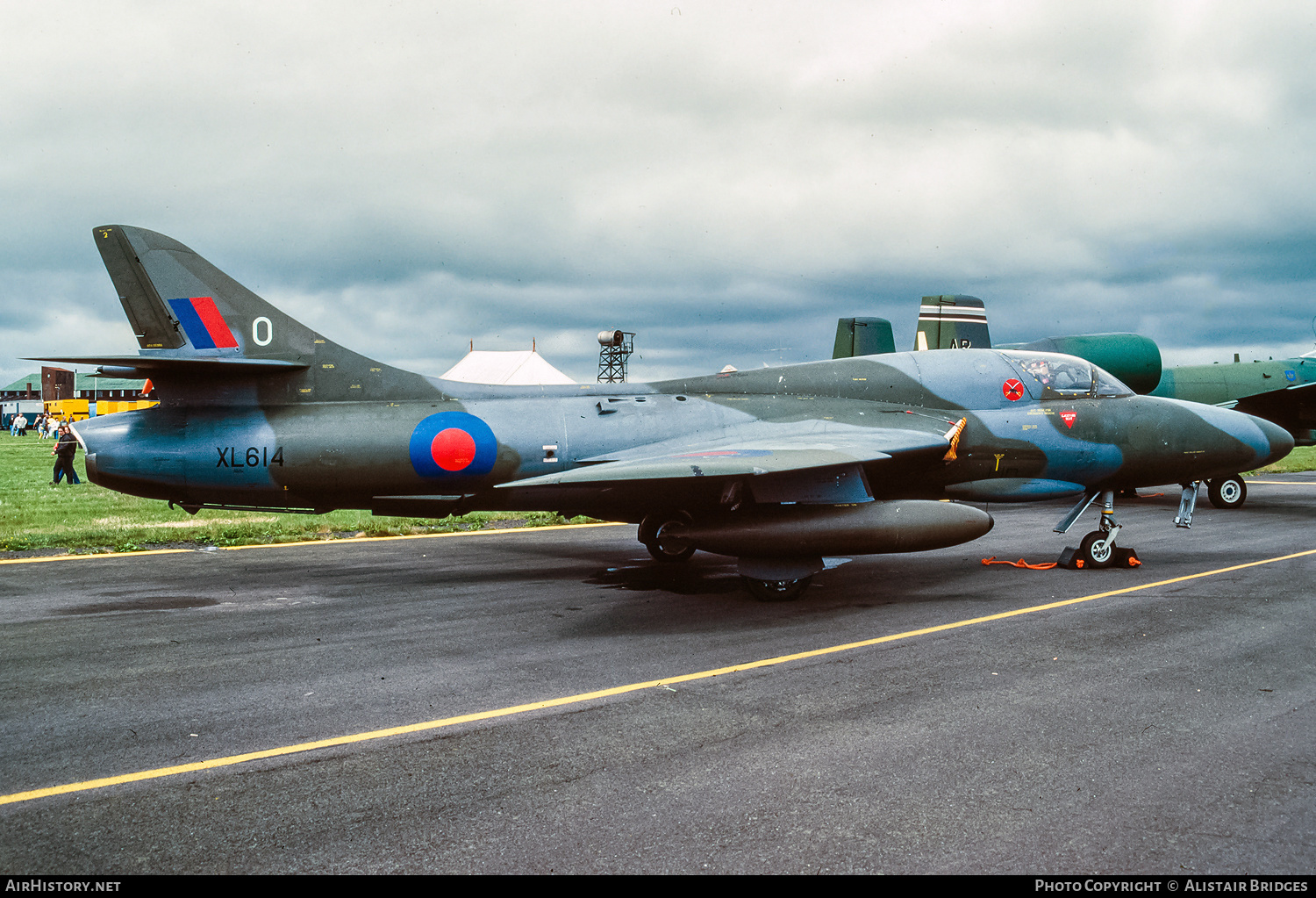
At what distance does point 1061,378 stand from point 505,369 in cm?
2977

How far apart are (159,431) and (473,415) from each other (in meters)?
3.59

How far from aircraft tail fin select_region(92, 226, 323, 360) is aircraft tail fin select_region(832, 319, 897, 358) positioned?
17.2 meters

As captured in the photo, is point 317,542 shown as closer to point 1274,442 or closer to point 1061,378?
point 1061,378

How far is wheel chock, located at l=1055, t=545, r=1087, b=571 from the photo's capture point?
1104 centimetres

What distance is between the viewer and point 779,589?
29.7 feet

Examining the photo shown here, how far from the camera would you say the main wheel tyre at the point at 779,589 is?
902 cm

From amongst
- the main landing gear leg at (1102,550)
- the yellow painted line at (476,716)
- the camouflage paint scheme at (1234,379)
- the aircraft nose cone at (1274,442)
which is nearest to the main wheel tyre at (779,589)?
the yellow painted line at (476,716)

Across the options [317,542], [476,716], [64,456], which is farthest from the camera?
[64,456]

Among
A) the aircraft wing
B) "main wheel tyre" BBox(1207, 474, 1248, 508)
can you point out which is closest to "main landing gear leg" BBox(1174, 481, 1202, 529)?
the aircraft wing

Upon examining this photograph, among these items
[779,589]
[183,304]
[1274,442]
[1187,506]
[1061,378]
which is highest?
[183,304]

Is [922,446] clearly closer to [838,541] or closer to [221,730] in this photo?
[838,541]

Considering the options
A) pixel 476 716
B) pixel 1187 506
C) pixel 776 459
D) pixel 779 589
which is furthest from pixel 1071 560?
pixel 476 716

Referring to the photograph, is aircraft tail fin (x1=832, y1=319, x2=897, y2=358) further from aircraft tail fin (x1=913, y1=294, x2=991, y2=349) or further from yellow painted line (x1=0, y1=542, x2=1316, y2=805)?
yellow painted line (x1=0, y1=542, x2=1316, y2=805)

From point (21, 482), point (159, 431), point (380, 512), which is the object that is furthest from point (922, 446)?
point (21, 482)
